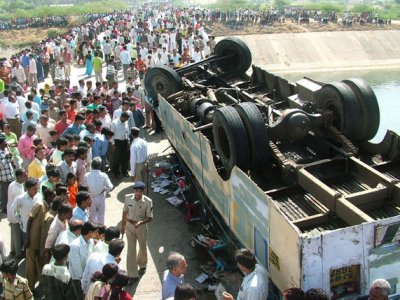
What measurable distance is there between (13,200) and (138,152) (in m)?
2.46

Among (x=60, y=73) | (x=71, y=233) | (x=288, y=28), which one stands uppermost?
(x=71, y=233)

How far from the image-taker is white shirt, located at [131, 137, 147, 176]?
884 centimetres

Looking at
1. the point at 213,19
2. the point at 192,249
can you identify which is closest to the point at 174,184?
the point at 192,249

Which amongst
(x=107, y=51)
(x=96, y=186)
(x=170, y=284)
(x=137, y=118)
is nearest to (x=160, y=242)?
(x=96, y=186)

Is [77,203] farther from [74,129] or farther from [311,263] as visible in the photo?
[74,129]

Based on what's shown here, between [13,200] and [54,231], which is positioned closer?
[54,231]

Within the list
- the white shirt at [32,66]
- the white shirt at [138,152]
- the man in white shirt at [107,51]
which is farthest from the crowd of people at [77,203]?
the man in white shirt at [107,51]

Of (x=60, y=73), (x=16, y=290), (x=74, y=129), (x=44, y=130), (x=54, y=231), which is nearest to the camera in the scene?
(x=16, y=290)

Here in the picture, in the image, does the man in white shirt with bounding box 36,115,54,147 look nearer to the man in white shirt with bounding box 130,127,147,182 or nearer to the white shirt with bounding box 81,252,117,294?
the man in white shirt with bounding box 130,127,147,182

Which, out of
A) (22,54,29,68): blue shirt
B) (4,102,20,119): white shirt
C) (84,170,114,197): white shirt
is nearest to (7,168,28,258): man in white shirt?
(84,170,114,197): white shirt

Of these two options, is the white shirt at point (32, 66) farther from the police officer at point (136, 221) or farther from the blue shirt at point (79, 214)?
the blue shirt at point (79, 214)

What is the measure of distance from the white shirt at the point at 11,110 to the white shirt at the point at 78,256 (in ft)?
24.1

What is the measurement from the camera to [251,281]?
4.66 metres

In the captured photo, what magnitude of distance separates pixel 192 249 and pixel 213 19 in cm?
3840
